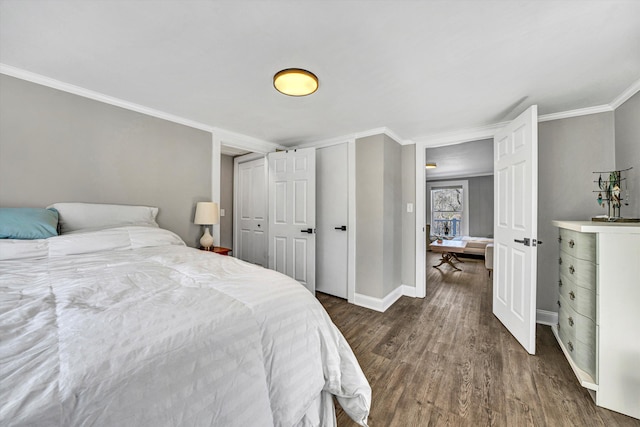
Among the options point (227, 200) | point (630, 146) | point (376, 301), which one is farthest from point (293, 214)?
point (630, 146)

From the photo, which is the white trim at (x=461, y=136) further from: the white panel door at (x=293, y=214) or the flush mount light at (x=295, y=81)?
the flush mount light at (x=295, y=81)

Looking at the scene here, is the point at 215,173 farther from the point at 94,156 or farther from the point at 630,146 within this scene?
the point at 630,146

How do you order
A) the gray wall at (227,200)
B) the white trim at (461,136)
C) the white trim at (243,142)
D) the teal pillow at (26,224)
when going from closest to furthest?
the teal pillow at (26,224) → the white trim at (461,136) → the white trim at (243,142) → the gray wall at (227,200)

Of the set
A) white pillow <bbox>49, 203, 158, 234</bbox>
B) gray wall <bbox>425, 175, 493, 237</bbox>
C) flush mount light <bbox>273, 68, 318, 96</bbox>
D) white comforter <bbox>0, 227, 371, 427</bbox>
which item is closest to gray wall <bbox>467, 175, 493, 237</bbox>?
gray wall <bbox>425, 175, 493, 237</bbox>

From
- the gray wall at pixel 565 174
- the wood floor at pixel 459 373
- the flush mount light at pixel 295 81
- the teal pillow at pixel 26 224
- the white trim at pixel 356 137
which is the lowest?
the wood floor at pixel 459 373

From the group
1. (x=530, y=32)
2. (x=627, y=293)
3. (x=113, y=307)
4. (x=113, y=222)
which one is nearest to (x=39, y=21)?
(x=113, y=222)

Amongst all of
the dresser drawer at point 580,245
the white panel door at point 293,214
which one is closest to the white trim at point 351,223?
the white panel door at point 293,214

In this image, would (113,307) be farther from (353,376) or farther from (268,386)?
(353,376)

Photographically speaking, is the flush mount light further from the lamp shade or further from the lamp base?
the lamp base

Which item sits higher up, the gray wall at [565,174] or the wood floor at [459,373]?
the gray wall at [565,174]

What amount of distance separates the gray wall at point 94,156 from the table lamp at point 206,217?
17cm

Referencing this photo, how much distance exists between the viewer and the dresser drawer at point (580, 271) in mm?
1669

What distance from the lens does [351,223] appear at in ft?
10.8

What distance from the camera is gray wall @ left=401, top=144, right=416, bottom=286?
349 cm
